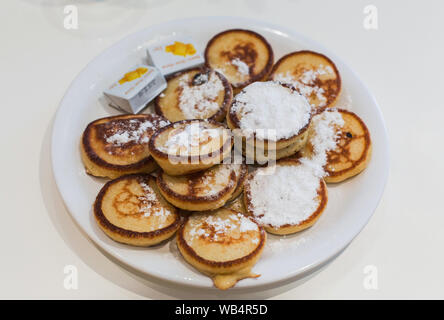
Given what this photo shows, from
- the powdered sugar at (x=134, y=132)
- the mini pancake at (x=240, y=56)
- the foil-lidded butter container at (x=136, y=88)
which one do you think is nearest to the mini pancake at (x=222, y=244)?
the powdered sugar at (x=134, y=132)

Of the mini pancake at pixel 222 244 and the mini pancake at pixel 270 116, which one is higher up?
the mini pancake at pixel 270 116

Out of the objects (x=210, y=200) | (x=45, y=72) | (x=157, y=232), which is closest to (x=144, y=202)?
(x=157, y=232)

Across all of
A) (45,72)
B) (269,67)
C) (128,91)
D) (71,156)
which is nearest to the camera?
(71,156)

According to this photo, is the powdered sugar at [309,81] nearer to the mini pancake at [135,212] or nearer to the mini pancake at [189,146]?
the mini pancake at [189,146]

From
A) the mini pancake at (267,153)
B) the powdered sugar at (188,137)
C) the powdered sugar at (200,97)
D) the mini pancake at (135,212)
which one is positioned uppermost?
the powdered sugar at (200,97)

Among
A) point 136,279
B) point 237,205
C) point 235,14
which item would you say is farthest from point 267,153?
point 235,14

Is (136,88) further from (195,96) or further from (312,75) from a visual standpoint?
(312,75)

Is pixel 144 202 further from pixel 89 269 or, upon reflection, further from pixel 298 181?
pixel 298 181
